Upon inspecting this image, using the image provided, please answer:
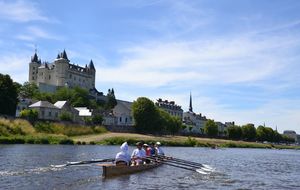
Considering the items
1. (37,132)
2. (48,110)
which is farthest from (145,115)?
→ (37,132)

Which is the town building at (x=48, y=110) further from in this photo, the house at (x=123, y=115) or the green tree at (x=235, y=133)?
the green tree at (x=235, y=133)

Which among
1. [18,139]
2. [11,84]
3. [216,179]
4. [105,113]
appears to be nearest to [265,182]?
[216,179]

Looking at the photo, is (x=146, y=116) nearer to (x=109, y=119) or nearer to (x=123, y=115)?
(x=109, y=119)

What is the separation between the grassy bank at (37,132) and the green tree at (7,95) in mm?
7945

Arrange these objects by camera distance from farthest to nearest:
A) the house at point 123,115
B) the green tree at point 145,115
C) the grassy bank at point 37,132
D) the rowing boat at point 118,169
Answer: the house at point 123,115 → the green tree at point 145,115 → the grassy bank at point 37,132 → the rowing boat at point 118,169

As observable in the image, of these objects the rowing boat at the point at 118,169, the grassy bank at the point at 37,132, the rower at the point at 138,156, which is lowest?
the rowing boat at the point at 118,169

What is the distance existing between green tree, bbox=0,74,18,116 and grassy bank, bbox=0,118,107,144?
26.1 ft

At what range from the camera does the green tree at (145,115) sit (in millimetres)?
126500

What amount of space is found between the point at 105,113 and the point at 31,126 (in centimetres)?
6276

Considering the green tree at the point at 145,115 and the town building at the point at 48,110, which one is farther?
the town building at the point at 48,110

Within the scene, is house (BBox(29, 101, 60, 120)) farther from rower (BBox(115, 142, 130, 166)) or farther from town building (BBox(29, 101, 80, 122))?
rower (BBox(115, 142, 130, 166))

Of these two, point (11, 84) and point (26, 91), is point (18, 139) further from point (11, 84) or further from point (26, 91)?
point (26, 91)

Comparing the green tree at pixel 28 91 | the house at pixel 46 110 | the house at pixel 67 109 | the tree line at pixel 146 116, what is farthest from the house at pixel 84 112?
the tree line at pixel 146 116

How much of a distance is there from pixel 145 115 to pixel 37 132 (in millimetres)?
41406
